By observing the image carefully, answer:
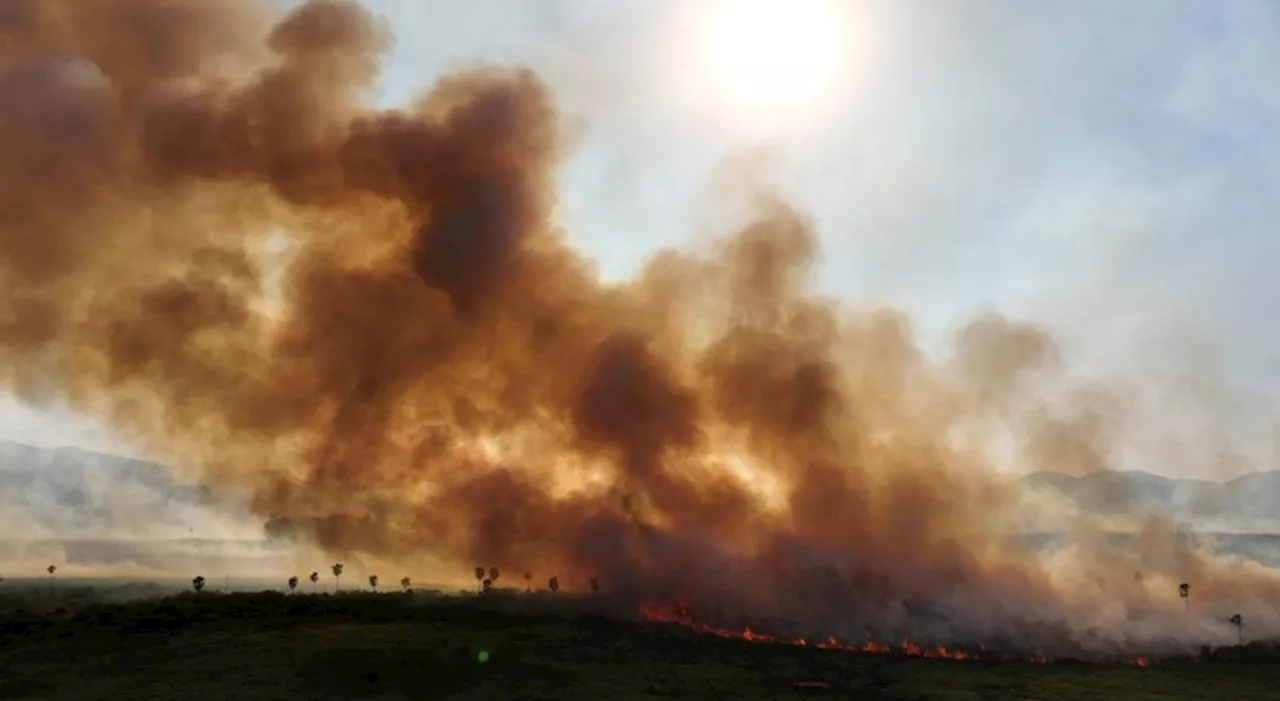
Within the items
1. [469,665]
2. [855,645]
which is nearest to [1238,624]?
[855,645]

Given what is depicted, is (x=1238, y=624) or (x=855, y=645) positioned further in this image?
(x=1238, y=624)

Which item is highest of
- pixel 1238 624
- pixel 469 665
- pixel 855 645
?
pixel 1238 624

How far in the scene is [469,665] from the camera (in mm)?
75875

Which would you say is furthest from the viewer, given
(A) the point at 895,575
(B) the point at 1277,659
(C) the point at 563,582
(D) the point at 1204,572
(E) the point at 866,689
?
Result: (D) the point at 1204,572

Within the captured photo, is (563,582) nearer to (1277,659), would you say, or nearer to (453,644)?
(453,644)

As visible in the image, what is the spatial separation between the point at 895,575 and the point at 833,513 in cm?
926

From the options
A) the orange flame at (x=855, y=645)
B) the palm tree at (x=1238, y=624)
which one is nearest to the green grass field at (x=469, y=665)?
the orange flame at (x=855, y=645)

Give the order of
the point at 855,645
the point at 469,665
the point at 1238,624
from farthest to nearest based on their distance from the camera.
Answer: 1. the point at 1238,624
2. the point at 855,645
3. the point at 469,665

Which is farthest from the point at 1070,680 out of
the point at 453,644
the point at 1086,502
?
the point at 1086,502

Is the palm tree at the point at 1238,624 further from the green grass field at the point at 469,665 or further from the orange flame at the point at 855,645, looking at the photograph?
the orange flame at the point at 855,645

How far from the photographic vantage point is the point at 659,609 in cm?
10775

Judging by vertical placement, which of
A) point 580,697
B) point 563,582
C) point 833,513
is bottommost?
point 580,697

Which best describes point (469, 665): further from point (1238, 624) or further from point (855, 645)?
point (1238, 624)

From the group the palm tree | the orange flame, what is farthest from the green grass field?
the palm tree
